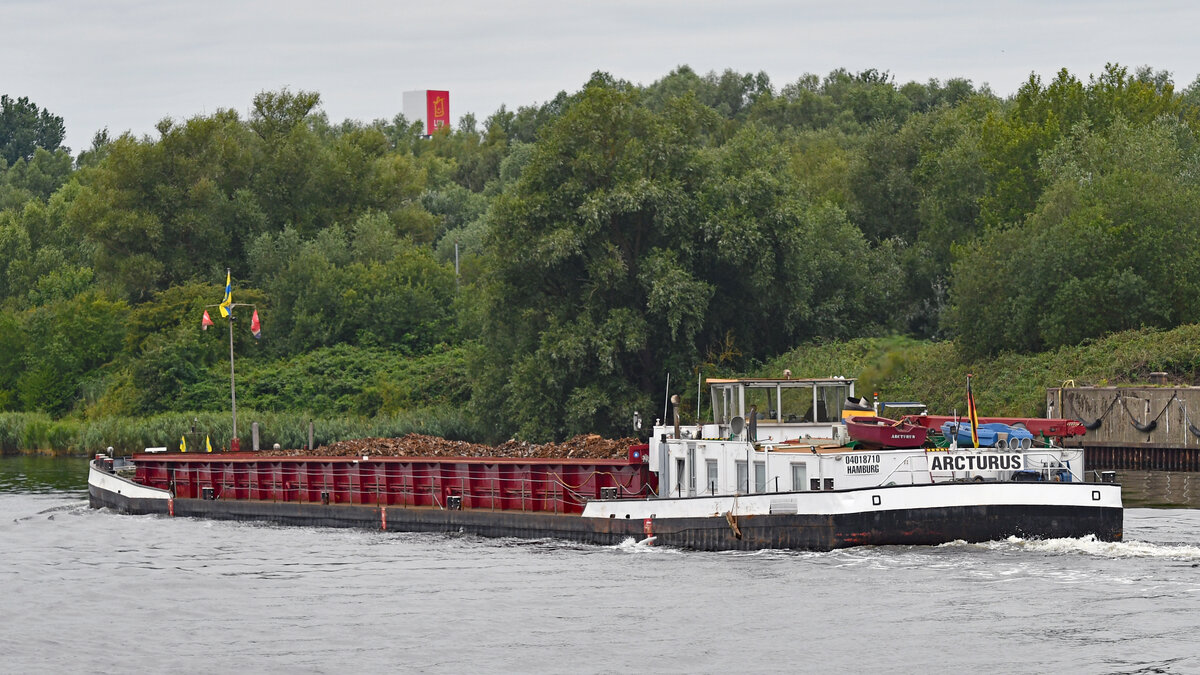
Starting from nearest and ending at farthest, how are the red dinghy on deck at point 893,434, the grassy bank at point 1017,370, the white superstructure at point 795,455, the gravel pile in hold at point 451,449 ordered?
the white superstructure at point 795,455 < the red dinghy on deck at point 893,434 < the gravel pile in hold at point 451,449 < the grassy bank at point 1017,370

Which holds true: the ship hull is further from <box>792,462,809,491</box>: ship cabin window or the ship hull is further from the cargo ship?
<box>792,462,809,491</box>: ship cabin window

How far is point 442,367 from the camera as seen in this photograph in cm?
9550

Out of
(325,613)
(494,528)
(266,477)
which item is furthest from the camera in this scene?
(266,477)

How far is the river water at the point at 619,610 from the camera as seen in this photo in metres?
27.8

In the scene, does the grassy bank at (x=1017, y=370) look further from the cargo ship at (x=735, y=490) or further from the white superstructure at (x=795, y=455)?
the white superstructure at (x=795, y=455)

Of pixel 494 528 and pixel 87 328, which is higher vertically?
pixel 87 328

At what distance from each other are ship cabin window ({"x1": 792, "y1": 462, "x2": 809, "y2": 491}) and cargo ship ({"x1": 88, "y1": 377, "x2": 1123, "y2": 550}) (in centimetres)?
3

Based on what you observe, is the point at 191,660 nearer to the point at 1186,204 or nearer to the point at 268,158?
the point at 1186,204

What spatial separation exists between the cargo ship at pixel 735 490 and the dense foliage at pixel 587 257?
2451cm

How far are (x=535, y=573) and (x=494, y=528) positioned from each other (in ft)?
24.7

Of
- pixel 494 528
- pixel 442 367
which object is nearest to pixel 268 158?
pixel 442 367

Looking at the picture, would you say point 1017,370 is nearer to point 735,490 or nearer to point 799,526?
point 735,490

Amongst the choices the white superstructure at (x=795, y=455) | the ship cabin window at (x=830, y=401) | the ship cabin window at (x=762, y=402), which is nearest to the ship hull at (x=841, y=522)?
the white superstructure at (x=795, y=455)

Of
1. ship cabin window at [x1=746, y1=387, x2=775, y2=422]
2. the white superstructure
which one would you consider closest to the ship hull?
the white superstructure
